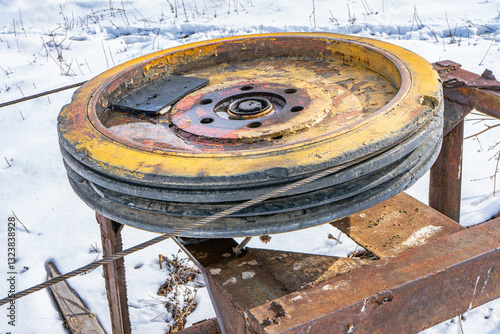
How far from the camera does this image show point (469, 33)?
564cm

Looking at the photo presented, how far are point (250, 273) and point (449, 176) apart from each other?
4.34 feet

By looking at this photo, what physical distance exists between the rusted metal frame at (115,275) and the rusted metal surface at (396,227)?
92 cm

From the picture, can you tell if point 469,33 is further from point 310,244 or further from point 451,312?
point 451,312

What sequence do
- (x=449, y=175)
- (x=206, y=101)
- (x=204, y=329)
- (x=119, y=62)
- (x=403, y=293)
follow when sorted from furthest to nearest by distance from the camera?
(x=119, y=62) < (x=449, y=175) < (x=204, y=329) < (x=206, y=101) < (x=403, y=293)

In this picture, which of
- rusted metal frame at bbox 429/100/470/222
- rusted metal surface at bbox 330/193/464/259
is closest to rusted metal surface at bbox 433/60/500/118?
rusted metal frame at bbox 429/100/470/222

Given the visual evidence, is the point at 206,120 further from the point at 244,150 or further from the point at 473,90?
the point at 473,90

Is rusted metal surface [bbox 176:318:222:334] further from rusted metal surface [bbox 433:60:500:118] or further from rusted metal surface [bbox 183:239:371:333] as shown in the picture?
rusted metal surface [bbox 433:60:500:118]

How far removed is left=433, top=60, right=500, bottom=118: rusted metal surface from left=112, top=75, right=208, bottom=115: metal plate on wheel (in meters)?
1.10

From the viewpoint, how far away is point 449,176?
8.91 ft

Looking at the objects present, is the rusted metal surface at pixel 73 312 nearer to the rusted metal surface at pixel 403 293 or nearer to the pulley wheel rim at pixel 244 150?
the pulley wheel rim at pixel 244 150

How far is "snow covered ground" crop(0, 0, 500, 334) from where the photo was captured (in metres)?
3.35

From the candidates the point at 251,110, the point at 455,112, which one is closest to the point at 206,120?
the point at 251,110

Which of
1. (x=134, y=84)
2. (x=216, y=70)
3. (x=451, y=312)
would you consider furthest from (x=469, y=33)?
(x=451, y=312)

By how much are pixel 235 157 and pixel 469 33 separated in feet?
15.9
